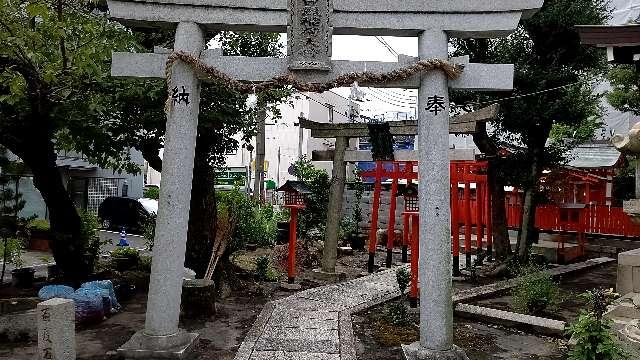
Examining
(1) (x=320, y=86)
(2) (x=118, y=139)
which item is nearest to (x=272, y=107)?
(2) (x=118, y=139)

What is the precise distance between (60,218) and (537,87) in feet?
42.4

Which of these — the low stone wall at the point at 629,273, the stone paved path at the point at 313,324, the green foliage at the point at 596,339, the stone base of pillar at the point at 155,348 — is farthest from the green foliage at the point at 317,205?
the green foliage at the point at 596,339

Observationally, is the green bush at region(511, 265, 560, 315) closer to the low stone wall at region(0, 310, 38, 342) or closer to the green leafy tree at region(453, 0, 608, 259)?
the green leafy tree at region(453, 0, 608, 259)

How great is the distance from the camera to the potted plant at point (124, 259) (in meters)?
14.6

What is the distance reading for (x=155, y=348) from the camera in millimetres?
6922

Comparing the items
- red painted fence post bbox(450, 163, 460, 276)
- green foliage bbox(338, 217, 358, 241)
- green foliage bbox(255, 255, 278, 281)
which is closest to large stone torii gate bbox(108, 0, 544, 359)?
green foliage bbox(255, 255, 278, 281)

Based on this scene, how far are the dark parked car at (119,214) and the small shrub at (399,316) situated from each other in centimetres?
1911

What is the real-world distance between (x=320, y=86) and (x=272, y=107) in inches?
231

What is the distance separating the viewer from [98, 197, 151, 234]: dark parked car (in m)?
25.9

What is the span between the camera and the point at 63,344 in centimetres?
660

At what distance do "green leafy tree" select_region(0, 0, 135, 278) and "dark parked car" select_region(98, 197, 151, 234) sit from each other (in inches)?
570

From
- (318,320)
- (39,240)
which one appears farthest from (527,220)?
(39,240)

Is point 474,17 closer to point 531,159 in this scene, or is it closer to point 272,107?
point 272,107

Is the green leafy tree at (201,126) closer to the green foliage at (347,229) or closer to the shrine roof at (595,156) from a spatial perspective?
the green foliage at (347,229)
